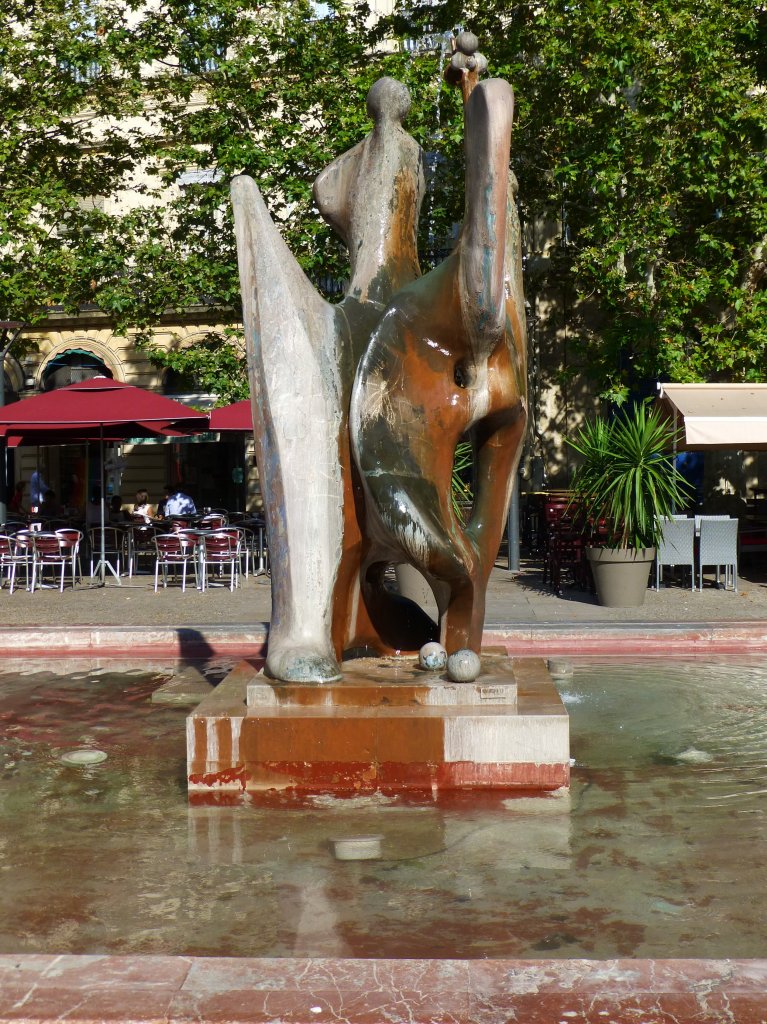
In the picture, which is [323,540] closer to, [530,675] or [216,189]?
[530,675]

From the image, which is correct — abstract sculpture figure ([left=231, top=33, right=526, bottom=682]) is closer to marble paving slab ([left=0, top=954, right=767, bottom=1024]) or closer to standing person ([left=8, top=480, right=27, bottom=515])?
marble paving slab ([left=0, top=954, right=767, bottom=1024])

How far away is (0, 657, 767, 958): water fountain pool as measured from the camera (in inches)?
153

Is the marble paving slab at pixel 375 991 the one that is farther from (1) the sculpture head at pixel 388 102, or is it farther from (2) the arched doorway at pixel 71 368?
(2) the arched doorway at pixel 71 368

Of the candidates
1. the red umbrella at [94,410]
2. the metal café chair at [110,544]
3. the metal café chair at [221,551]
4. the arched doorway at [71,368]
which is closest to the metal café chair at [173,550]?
the metal café chair at [221,551]

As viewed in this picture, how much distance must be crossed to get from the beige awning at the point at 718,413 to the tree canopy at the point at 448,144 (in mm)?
3017

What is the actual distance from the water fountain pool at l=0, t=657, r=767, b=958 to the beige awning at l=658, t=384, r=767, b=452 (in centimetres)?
747

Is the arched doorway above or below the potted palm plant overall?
above

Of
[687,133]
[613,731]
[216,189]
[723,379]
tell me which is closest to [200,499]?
[216,189]

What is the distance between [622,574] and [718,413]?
318 cm

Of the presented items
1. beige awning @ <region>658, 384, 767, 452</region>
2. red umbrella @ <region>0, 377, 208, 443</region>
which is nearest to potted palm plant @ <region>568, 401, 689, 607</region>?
beige awning @ <region>658, 384, 767, 452</region>

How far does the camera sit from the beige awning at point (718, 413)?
14070 millimetres

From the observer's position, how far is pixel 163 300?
2061 cm

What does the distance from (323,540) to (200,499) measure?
2466 cm

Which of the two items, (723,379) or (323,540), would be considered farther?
(723,379)
